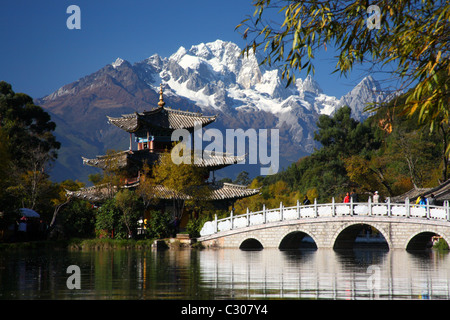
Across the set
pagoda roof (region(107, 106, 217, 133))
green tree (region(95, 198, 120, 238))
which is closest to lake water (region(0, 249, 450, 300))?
green tree (region(95, 198, 120, 238))

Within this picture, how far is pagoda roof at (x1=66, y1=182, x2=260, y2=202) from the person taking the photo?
31038 millimetres

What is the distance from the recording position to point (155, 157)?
3416 cm

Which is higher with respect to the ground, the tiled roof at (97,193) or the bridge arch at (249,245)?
the tiled roof at (97,193)

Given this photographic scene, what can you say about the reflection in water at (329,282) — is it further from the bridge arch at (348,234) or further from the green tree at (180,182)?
the green tree at (180,182)

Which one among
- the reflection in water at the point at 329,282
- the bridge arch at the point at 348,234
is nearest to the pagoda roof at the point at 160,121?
the bridge arch at the point at 348,234

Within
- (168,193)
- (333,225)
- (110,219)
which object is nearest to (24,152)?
(168,193)

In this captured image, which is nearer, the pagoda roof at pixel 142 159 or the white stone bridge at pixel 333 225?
the white stone bridge at pixel 333 225

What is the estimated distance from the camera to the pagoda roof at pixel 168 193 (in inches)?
1222

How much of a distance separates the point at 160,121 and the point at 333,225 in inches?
585

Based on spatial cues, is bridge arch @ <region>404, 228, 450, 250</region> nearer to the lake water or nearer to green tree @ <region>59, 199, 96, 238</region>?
the lake water

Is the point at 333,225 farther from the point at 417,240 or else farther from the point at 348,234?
the point at 417,240
